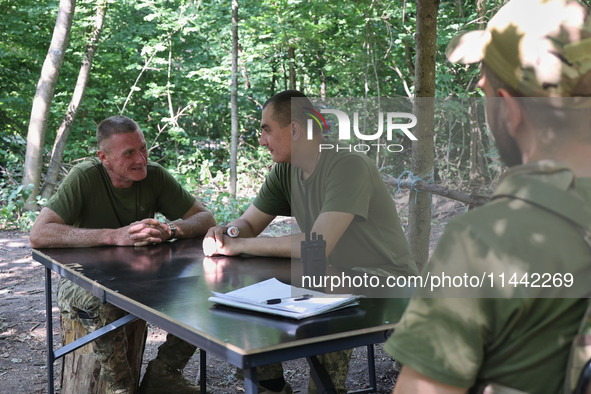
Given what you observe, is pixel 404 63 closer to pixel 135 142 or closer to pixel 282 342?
pixel 135 142

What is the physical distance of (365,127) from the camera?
134 inches

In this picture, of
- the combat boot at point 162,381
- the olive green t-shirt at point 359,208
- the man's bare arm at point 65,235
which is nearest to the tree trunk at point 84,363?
the combat boot at point 162,381

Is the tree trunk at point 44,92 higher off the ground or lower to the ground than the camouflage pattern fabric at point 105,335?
higher

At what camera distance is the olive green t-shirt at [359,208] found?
9.14 ft

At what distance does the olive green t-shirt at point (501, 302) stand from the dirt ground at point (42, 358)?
2391mm

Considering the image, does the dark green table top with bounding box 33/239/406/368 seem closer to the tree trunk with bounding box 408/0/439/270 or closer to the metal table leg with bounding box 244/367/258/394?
the metal table leg with bounding box 244/367/258/394

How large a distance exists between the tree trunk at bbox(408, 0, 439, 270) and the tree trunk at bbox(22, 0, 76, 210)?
21.1 feet

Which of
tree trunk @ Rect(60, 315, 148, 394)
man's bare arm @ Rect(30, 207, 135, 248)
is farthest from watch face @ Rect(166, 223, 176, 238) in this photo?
tree trunk @ Rect(60, 315, 148, 394)

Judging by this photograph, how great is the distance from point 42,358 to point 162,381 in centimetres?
122

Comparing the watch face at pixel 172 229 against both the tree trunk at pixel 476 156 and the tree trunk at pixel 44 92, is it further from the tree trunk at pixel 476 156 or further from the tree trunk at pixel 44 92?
the tree trunk at pixel 44 92

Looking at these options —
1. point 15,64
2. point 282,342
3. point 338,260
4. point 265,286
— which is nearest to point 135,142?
point 338,260

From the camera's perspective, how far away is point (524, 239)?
879mm

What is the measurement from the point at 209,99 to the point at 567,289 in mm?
13684

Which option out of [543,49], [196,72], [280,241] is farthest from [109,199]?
[196,72]
